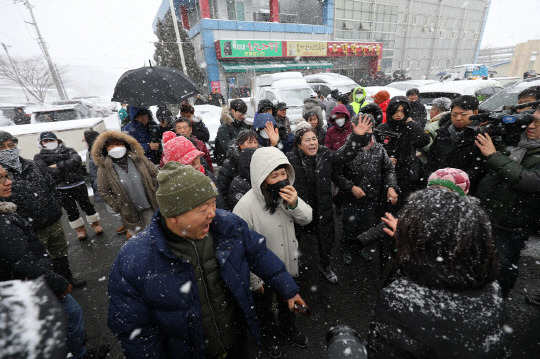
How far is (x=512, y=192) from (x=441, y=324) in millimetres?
2127

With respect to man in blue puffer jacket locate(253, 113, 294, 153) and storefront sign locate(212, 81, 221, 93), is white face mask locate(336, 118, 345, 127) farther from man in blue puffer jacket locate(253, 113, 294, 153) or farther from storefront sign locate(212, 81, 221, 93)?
storefront sign locate(212, 81, 221, 93)

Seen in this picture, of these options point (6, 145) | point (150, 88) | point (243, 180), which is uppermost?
point (150, 88)

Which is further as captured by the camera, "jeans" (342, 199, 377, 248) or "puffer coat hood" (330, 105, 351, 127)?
"puffer coat hood" (330, 105, 351, 127)

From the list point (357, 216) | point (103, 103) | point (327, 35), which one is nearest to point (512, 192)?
point (357, 216)

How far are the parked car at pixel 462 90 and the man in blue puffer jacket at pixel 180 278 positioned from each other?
30.7 ft

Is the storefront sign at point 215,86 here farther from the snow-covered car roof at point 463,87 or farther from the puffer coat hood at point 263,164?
the puffer coat hood at point 263,164

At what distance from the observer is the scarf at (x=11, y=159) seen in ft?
8.68

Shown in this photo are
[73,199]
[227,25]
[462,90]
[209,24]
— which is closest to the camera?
[73,199]

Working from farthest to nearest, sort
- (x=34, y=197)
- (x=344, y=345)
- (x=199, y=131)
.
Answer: (x=199, y=131) → (x=34, y=197) → (x=344, y=345)

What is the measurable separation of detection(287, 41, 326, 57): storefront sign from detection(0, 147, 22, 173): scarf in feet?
78.6

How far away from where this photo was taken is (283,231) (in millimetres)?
2264

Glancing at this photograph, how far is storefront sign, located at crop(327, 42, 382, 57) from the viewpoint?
989 inches

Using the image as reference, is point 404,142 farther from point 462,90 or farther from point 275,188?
point 462,90

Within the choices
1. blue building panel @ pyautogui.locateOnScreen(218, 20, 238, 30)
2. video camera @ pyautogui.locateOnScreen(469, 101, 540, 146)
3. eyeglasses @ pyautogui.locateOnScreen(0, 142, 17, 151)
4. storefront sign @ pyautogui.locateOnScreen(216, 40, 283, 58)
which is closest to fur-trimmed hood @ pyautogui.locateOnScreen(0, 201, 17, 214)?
eyeglasses @ pyautogui.locateOnScreen(0, 142, 17, 151)
